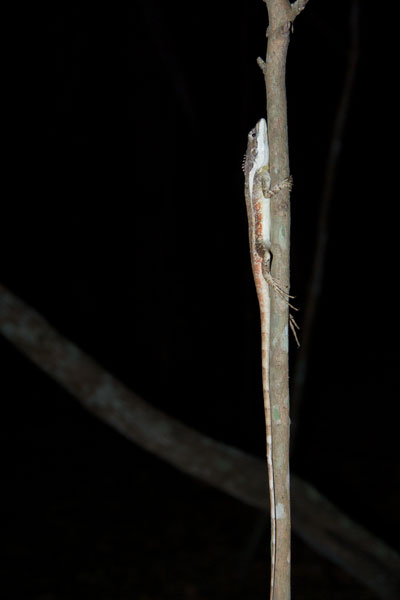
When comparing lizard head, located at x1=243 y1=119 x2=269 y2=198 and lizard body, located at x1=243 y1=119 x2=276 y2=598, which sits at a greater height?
lizard head, located at x1=243 y1=119 x2=269 y2=198

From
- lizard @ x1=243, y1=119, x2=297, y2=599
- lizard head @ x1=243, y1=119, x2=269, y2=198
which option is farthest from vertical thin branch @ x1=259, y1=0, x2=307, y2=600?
lizard head @ x1=243, y1=119, x2=269, y2=198

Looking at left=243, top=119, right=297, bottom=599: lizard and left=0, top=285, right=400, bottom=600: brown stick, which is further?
left=0, top=285, right=400, bottom=600: brown stick

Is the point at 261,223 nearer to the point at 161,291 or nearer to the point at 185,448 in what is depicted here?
the point at 185,448

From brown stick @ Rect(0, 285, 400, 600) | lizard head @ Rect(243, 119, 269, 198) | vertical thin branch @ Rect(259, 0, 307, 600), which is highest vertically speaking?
lizard head @ Rect(243, 119, 269, 198)

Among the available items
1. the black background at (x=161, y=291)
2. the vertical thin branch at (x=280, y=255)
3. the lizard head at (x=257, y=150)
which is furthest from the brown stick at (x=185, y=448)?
the vertical thin branch at (x=280, y=255)

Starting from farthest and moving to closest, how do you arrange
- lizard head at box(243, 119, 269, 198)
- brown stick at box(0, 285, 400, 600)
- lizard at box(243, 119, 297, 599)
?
brown stick at box(0, 285, 400, 600), lizard head at box(243, 119, 269, 198), lizard at box(243, 119, 297, 599)

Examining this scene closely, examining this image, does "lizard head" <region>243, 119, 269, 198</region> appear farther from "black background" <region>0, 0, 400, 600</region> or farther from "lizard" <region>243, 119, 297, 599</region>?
"black background" <region>0, 0, 400, 600</region>
